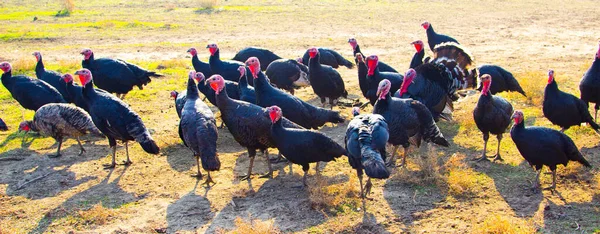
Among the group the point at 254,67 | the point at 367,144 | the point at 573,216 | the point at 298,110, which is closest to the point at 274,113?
the point at 367,144

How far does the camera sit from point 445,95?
9477 mm

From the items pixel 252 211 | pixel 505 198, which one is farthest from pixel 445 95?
pixel 252 211

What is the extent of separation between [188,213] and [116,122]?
7.48 ft

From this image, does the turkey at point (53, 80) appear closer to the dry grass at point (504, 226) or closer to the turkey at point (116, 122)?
the turkey at point (116, 122)

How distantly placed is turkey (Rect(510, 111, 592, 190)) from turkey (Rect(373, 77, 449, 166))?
1155 millimetres

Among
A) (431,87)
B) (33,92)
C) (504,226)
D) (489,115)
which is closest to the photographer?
(504,226)

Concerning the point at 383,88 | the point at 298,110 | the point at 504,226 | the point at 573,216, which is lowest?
the point at 573,216

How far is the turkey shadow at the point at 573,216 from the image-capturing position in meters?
6.21

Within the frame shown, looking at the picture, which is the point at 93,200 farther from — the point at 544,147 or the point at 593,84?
the point at 593,84

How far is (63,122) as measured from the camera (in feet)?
28.1

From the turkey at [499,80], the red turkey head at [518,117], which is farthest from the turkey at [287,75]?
the red turkey head at [518,117]

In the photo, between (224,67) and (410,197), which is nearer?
(410,197)

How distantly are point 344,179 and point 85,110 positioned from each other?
199 inches

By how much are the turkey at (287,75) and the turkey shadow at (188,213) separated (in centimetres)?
471
